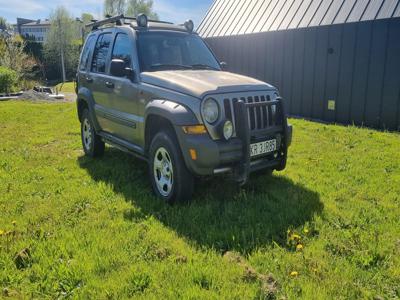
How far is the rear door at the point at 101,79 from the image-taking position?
19.1ft

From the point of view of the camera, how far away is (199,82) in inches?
172

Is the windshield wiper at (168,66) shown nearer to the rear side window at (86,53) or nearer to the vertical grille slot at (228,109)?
the vertical grille slot at (228,109)

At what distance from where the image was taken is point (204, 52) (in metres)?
5.91

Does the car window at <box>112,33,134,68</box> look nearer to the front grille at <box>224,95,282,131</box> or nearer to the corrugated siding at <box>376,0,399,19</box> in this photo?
the front grille at <box>224,95,282,131</box>

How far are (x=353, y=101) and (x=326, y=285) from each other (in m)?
8.06

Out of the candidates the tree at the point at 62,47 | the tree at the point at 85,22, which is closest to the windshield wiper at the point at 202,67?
the tree at the point at 85,22

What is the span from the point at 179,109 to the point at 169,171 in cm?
79

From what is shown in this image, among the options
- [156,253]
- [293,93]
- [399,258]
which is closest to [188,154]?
[156,253]

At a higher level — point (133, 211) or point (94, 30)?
point (94, 30)

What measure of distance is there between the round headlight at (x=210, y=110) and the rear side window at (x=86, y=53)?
11.1 ft

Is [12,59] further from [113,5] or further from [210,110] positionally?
[113,5]

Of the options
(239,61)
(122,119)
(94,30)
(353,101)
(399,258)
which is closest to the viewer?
(399,258)

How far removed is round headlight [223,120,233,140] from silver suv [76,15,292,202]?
0.01 m

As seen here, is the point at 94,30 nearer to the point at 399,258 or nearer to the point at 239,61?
the point at 399,258
